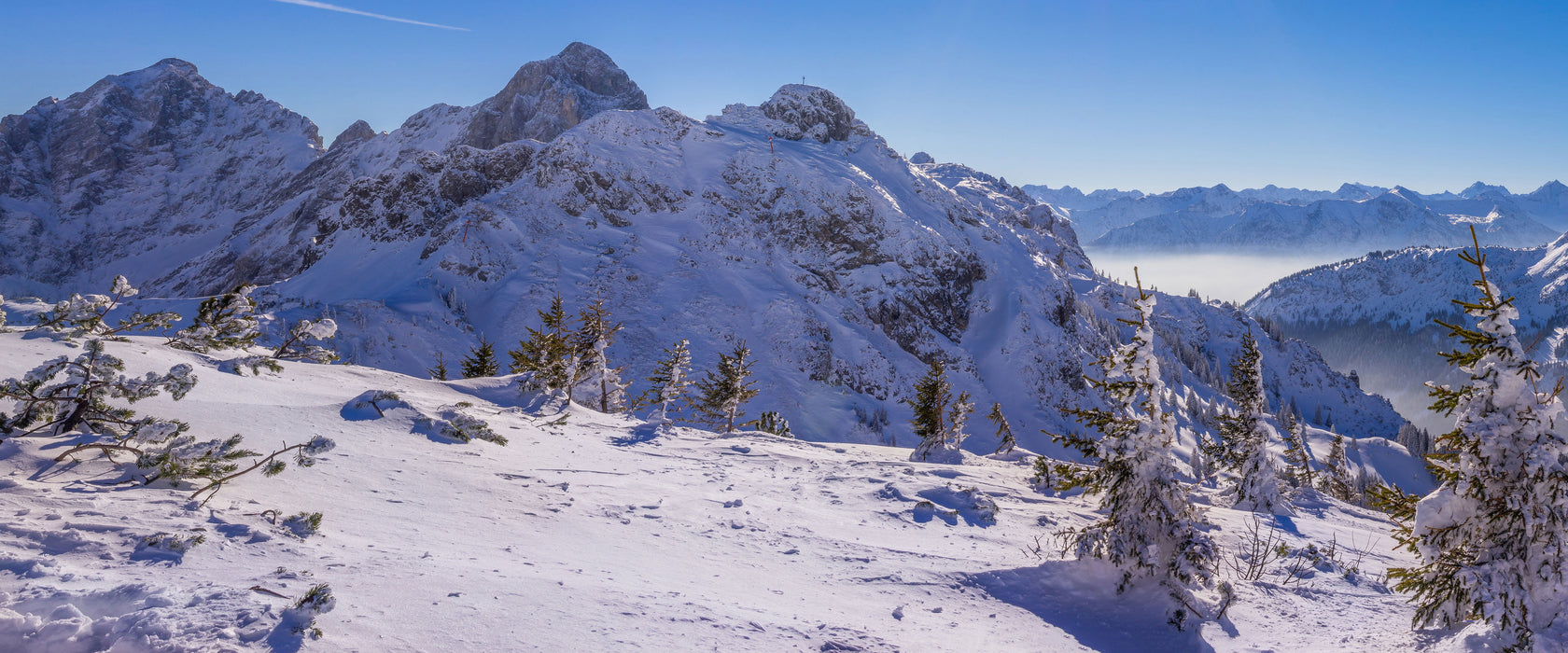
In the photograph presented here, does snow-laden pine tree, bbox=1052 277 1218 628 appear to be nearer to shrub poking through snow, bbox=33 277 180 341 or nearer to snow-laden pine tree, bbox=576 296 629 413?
shrub poking through snow, bbox=33 277 180 341

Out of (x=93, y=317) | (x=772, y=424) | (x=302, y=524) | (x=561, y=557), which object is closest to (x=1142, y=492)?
(x=561, y=557)

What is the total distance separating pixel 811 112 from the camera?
11744cm

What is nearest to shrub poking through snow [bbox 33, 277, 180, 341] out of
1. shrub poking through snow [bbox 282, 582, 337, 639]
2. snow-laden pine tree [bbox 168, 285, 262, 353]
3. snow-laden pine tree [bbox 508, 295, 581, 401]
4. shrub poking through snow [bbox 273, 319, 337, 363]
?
snow-laden pine tree [bbox 168, 285, 262, 353]

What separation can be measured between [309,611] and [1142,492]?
8963 millimetres

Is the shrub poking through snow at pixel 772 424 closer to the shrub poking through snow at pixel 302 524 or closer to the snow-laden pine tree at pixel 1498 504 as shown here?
the snow-laden pine tree at pixel 1498 504

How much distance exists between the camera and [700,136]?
10038cm

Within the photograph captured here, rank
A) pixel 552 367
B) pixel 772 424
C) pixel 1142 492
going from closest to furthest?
pixel 1142 492, pixel 552 367, pixel 772 424

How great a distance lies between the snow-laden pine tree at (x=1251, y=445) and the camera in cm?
1547

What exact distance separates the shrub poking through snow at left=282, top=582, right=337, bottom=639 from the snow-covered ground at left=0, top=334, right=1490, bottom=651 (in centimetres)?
8

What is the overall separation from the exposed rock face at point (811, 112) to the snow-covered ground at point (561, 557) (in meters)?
107

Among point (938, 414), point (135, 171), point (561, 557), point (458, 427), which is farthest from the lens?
point (135, 171)

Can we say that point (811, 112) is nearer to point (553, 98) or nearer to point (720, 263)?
point (720, 263)

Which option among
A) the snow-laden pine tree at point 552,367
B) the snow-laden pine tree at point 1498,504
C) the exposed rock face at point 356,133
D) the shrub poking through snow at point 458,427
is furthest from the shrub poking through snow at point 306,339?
the exposed rock face at point 356,133

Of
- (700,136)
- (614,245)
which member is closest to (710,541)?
(614,245)
